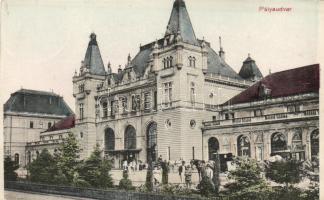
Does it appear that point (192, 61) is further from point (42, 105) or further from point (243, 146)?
point (42, 105)

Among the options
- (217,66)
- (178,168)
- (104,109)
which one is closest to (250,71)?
(217,66)

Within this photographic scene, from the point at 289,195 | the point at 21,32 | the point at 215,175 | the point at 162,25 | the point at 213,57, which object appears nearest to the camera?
the point at 289,195

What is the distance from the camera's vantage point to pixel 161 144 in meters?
31.3

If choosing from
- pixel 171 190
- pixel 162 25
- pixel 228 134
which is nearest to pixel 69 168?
pixel 171 190

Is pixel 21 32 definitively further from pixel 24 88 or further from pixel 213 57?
pixel 213 57

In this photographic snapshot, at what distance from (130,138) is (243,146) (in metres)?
10.9

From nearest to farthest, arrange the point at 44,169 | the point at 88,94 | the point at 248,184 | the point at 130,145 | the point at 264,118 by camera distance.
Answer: the point at 248,184 → the point at 44,169 → the point at 264,118 → the point at 130,145 → the point at 88,94

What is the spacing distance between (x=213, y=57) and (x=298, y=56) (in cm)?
1656

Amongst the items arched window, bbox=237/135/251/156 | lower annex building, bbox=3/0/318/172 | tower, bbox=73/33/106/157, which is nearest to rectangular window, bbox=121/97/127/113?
lower annex building, bbox=3/0/318/172

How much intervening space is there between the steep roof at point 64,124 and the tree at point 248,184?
32.9 m

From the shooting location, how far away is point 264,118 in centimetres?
2800

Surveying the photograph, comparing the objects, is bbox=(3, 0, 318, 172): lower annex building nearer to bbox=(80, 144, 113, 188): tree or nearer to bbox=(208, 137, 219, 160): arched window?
bbox=(208, 137, 219, 160): arched window

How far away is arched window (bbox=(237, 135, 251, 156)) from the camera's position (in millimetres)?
28875

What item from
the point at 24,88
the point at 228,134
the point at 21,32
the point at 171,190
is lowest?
the point at 171,190
